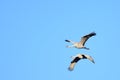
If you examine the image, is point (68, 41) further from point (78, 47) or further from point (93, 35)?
point (93, 35)

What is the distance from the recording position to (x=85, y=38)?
52.1 meters

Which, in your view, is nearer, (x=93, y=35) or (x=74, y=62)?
(x=93, y=35)

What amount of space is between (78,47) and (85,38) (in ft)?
5.92

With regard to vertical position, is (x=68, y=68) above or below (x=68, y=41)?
below

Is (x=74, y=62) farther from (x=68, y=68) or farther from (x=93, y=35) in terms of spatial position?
(x=93, y=35)

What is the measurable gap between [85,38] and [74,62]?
3.36m

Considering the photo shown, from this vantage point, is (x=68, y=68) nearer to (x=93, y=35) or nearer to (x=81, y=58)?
(x=81, y=58)

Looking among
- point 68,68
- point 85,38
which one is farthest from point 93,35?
point 68,68

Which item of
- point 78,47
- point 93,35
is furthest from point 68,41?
point 93,35

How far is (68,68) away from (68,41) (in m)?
3.40

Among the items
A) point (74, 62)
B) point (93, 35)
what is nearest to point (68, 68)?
point (74, 62)

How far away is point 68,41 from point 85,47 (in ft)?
8.53

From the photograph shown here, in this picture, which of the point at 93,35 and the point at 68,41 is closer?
the point at 93,35

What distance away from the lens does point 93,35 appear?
50.2 meters
